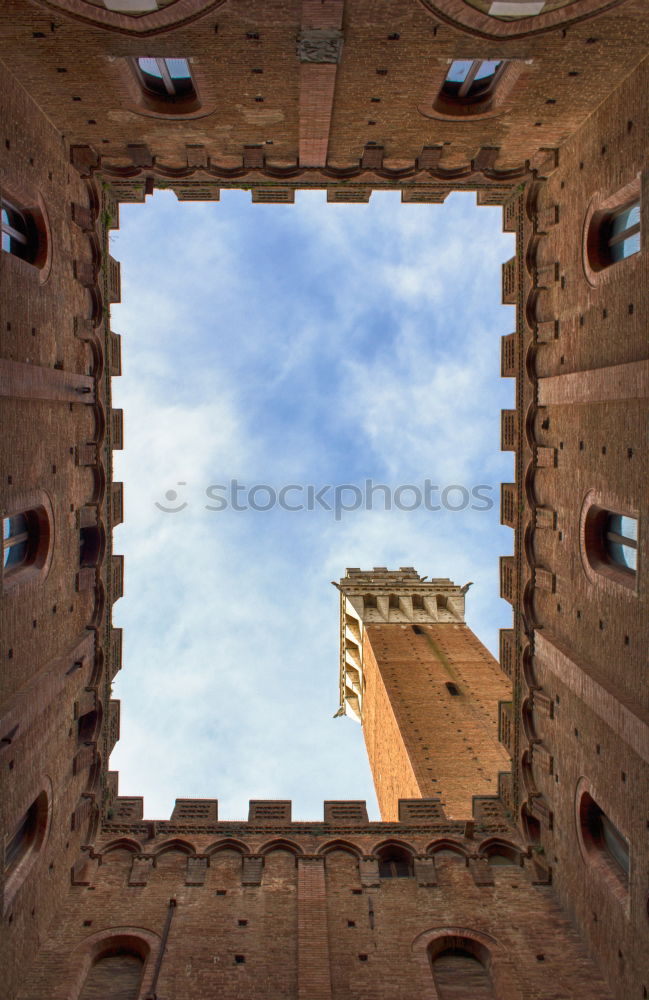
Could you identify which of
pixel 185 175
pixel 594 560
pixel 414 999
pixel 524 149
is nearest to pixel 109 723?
pixel 414 999

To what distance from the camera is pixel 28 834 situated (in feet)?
52.2

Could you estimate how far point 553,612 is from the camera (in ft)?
61.3

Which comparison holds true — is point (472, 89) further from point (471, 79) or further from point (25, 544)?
point (25, 544)

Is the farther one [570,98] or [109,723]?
[109,723]

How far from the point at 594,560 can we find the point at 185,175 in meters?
13.3

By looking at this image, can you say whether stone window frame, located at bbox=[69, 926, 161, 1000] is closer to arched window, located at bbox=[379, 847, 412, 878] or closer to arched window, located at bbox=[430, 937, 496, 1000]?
arched window, located at bbox=[379, 847, 412, 878]

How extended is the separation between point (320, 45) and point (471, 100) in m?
4.28

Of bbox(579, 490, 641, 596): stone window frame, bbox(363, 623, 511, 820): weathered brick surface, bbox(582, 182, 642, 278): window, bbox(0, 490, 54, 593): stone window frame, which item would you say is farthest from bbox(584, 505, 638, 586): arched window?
bbox(363, 623, 511, 820): weathered brick surface

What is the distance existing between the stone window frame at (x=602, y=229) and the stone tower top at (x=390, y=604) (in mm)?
31196

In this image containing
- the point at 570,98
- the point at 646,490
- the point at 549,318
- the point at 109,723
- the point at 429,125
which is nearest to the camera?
the point at 646,490

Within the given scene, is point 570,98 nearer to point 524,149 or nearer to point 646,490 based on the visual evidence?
point 524,149

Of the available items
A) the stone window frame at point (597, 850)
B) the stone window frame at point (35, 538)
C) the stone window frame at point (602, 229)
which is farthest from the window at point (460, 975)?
the stone window frame at point (602, 229)

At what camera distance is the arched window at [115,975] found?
14.5m

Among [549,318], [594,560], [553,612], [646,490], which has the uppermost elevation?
[549,318]
